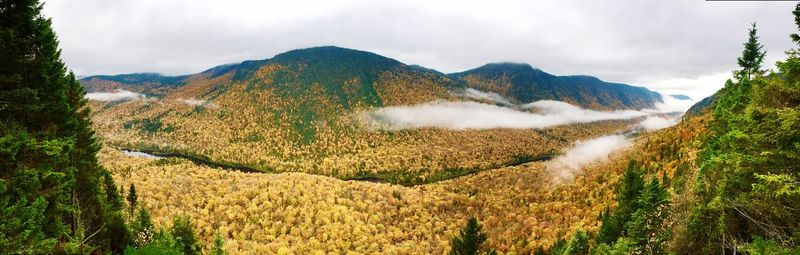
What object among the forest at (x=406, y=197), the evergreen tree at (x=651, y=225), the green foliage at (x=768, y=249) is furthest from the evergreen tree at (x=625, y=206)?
the green foliage at (x=768, y=249)

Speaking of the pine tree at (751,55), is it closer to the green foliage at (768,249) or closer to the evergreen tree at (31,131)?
the green foliage at (768,249)

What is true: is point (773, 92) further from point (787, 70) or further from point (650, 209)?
point (650, 209)

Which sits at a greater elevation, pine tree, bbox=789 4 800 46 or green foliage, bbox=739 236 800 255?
pine tree, bbox=789 4 800 46

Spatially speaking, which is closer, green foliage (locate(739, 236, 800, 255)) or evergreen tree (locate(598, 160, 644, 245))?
green foliage (locate(739, 236, 800, 255))

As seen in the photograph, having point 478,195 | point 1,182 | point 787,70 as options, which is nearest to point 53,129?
point 1,182

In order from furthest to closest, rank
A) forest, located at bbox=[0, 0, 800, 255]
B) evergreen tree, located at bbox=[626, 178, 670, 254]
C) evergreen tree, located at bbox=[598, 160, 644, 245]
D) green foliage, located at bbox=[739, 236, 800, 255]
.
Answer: evergreen tree, located at bbox=[598, 160, 644, 245]
evergreen tree, located at bbox=[626, 178, 670, 254]
forest, located at bbox=[0, 0, 800, 255]
green foliage, located at bbox=[739, 236, 800, 255]

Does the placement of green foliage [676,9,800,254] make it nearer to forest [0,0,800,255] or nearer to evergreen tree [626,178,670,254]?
forest [0,0,800,255]

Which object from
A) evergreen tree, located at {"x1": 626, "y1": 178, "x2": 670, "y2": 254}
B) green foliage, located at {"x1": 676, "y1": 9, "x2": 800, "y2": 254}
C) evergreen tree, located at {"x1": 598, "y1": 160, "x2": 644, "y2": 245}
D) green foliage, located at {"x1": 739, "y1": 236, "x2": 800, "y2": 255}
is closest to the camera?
green foliage, located at {"x1": 739, "y1": 236, "x2": 800, "y2": 255}

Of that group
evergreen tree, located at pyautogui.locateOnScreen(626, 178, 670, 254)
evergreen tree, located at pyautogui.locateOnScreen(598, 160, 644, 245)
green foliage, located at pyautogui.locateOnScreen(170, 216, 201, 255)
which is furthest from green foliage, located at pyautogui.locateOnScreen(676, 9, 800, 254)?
green foliage, located at pyautogui.locateOnScreen(170, 216, 201, 255)

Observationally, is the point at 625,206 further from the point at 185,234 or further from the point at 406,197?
the point at 406,197
